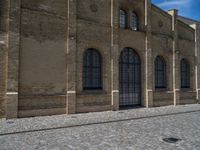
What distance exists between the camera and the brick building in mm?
12156

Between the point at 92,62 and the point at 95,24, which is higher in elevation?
the point at 95,24

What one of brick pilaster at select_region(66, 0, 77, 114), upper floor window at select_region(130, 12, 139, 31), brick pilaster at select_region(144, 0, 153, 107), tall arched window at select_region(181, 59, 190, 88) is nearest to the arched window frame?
tall arched window at select_region(181, 59, 190, 88)

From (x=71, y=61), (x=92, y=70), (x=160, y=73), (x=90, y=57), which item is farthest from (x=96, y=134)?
(x=160, y=73)

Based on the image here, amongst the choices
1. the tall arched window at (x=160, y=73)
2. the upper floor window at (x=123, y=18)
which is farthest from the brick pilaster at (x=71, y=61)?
the tall arched window at (x=160, y=73)

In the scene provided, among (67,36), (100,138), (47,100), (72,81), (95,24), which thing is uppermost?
(95,24)

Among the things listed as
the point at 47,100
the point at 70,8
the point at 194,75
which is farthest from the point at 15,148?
the point at 194,75

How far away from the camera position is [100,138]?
8133 millimetres

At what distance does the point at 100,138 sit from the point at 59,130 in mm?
2149

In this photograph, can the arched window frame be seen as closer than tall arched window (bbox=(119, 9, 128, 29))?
No

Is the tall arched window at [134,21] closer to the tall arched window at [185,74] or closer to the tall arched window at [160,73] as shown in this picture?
the tall arched window at [160,73]

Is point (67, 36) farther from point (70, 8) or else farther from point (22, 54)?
point (22, 54)

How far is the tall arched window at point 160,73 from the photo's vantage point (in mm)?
18641

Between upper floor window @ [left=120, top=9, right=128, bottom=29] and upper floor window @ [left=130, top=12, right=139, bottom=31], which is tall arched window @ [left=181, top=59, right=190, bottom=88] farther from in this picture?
upper floor window @ [left=120, top=9, right=128, bottom=29]

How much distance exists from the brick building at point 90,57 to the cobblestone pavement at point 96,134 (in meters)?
2.07
